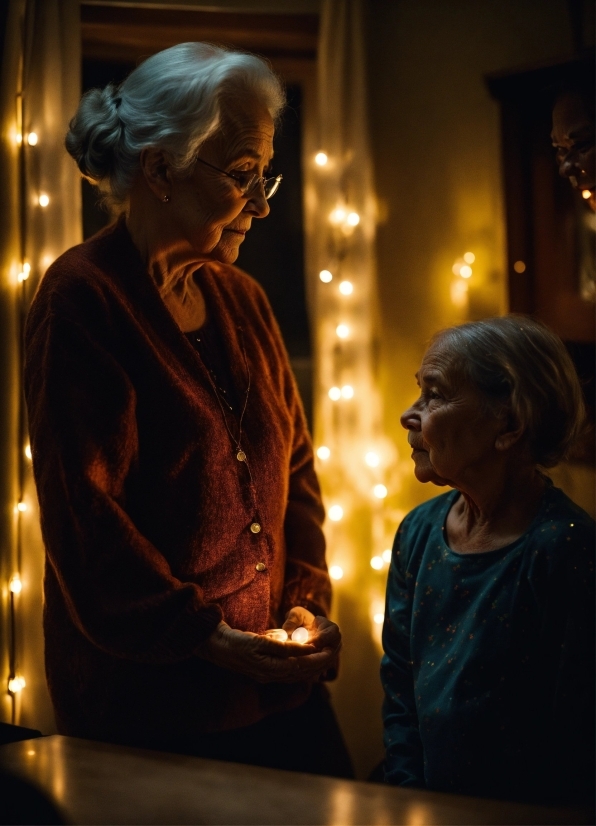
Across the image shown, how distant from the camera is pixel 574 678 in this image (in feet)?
4.52

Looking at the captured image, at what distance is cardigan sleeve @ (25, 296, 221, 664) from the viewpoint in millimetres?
1487

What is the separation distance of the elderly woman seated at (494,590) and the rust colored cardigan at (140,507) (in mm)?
302

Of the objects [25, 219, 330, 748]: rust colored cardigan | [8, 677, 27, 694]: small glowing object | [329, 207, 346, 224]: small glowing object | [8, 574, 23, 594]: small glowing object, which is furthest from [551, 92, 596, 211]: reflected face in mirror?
[8, 677, 27, 694]: small glowing object

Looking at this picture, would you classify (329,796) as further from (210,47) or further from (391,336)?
(391,336)

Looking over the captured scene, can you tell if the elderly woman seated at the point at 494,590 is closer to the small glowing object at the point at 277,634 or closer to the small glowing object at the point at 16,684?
the small glowing object at the point at 277,634

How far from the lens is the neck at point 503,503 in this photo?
154 cm

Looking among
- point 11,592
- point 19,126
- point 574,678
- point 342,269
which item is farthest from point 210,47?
point 11,592

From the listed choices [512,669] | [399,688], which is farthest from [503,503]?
[399,688]

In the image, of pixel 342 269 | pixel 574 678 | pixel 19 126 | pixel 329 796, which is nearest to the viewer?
pixel 329 796

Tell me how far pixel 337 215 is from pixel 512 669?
1.63 meters

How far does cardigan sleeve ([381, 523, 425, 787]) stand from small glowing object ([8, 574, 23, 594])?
3.52 feet

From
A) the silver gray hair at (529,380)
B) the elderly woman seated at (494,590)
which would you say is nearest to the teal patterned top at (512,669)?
the elderly woman seated at (494,590)

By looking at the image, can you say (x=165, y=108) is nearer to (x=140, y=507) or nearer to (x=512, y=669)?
(x=140, y=507)

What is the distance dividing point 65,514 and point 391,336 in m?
1.54
